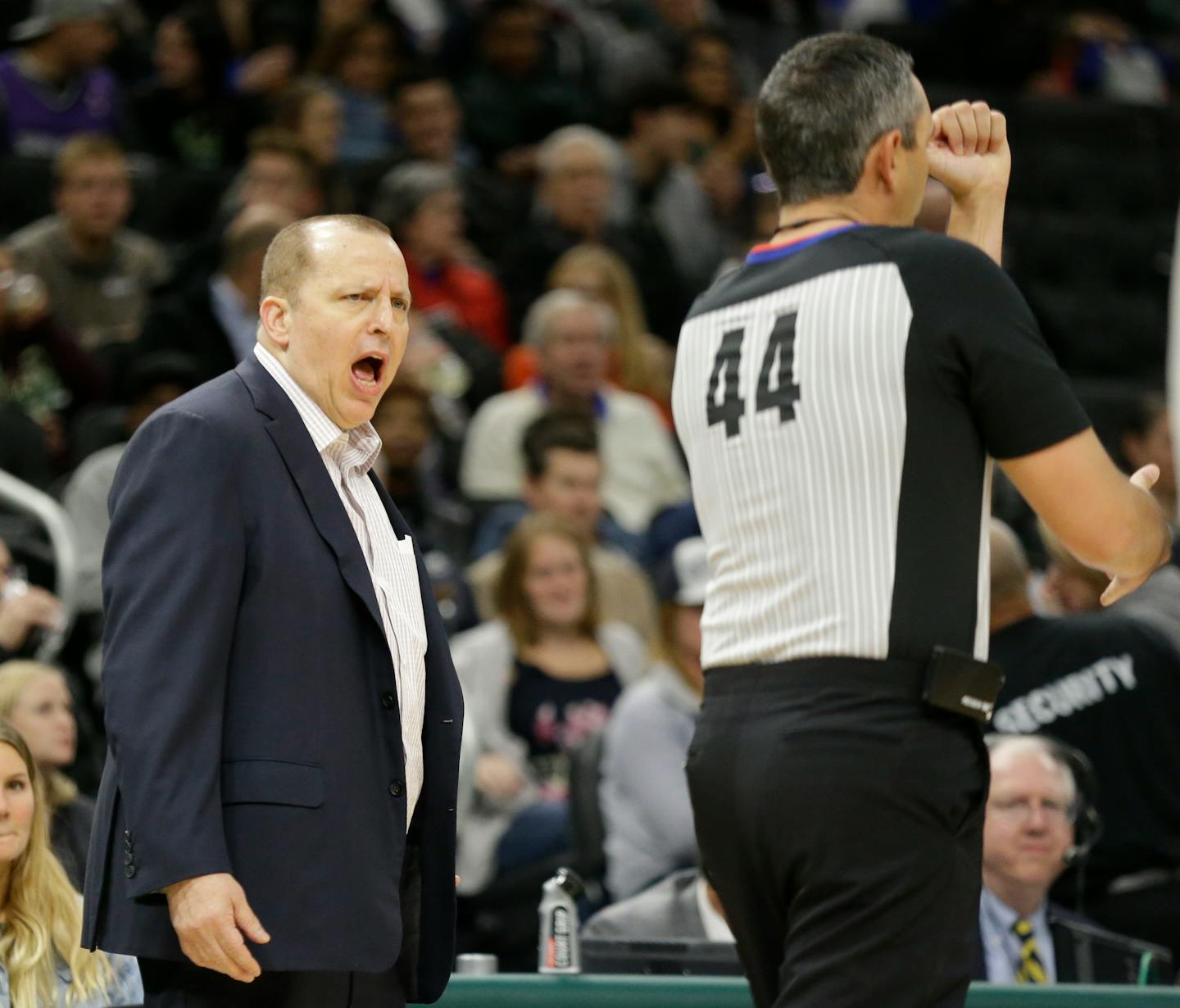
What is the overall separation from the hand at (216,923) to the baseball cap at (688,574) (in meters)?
3.57

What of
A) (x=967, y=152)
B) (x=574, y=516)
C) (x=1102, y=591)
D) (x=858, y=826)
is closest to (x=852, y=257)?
(x=967, y=152)

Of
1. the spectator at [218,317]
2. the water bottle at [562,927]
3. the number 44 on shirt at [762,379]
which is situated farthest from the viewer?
the spectator at [218,317]

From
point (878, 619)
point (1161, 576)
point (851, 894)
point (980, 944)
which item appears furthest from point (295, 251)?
point (1161, 576)

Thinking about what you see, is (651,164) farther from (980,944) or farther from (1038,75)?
(980,944)

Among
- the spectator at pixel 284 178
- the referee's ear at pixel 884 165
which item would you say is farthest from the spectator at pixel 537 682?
the referee's ear at pixel 884 165

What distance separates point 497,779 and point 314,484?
11.3 feet

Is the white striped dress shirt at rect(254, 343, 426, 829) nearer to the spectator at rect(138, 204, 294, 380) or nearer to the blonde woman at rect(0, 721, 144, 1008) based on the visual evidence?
the blonde woman at rect(0, 721, 144, 1008)

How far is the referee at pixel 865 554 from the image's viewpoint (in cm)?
260

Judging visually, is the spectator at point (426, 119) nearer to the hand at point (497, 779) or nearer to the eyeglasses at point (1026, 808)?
the hand at point (497, 779)

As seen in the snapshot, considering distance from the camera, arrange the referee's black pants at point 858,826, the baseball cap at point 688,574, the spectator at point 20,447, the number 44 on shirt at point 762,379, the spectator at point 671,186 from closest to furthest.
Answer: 1. the referee's black pants at point 858,826
2. the number 44 on shirt at point 762,379
3. the baseball cap at point 688,574
4. the spectator at point 20,447
5. the spectator at point 671,186

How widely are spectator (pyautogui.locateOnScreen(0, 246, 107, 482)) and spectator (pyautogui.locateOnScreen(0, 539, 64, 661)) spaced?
1.97 metres

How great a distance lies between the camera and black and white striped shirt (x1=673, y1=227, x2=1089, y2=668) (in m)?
2.64

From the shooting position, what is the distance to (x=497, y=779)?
6.28m

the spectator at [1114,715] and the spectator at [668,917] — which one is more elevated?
the spectator at [1114,715]
